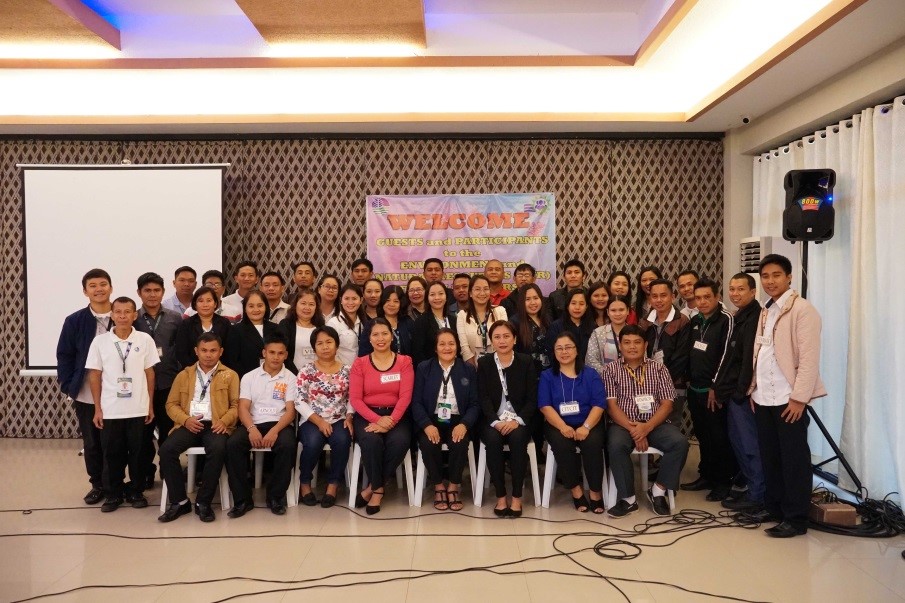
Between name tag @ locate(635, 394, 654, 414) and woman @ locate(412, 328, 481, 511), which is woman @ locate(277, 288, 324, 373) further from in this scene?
name tag @ locate(635, 394, 654, 414)

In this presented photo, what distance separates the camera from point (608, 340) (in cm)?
471

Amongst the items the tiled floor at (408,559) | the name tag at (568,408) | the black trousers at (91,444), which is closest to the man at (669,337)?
the name tag at (568,408)

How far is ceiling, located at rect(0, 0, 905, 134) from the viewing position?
4684mm

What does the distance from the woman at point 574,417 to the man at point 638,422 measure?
0.33ft

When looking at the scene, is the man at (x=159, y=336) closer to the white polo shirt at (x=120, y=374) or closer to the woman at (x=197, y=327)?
the woman at (x=197, y=327)

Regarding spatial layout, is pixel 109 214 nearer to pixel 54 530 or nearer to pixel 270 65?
pixel 270 65

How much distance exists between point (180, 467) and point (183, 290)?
1542 millimetres

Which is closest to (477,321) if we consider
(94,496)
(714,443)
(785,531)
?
(714,443)

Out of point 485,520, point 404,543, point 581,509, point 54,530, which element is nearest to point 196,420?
point 54,530

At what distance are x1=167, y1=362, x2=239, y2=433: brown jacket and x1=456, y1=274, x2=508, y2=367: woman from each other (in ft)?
5.22

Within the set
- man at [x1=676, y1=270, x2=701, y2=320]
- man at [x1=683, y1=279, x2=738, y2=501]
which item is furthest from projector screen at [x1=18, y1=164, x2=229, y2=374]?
man at [x1=683, y1=279, x2=738, y2=501]

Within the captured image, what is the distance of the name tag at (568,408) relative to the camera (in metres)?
4.29

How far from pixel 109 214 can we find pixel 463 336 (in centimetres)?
349

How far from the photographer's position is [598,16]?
217 inches
